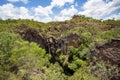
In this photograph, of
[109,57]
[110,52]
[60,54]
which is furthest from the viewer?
[60,54]

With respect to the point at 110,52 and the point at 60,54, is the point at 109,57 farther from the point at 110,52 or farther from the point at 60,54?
the point at 60,54

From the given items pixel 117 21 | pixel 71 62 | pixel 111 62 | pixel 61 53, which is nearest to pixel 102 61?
pixel 111 62

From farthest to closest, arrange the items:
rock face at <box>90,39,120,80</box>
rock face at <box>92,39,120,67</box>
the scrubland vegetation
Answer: rock face at <box>92,39,120,67</box> → rock face at <box>90,39,120,80</box> → the scrubland vegetation

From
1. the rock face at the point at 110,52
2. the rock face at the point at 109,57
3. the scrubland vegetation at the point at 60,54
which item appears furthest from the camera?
the rock face at the point at 110,52

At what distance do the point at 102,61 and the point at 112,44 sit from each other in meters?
3.78

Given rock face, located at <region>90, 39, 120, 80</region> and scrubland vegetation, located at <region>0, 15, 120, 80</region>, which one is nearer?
scrubland vegetation, located at <region>0, 15, 120, 80</region>

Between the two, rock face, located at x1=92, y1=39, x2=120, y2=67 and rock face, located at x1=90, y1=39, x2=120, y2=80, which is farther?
rock face, located at x1=92, y1=39, x2=120, y2=67

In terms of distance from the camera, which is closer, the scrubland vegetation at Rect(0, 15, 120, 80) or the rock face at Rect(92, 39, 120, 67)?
the scrubland vegetation at Rect(0, 15, 120, 80)

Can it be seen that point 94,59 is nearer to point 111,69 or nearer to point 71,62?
point 111,69

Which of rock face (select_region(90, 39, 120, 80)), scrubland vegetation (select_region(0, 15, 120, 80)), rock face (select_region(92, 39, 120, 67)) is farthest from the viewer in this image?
rock face (select_region(92, 39, 120, 67))

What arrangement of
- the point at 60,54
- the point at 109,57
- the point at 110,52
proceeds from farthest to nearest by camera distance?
1. the point at 60,54
2. the point at 110,52
3. the point at 109,57

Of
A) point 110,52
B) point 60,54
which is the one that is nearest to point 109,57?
point 110,52

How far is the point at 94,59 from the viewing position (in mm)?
40125

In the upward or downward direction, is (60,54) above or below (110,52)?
below
